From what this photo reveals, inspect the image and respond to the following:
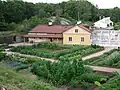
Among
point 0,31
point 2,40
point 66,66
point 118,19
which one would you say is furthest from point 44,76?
point 118,19

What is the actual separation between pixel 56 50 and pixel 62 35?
190 inches

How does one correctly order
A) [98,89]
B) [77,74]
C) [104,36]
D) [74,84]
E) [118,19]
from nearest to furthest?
[98,89]
[74,84]
[77,74]
[104,36]
[118,19]

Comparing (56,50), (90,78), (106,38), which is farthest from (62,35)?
(90,78)

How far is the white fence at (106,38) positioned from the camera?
33.7m

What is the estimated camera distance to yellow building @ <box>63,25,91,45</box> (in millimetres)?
34062

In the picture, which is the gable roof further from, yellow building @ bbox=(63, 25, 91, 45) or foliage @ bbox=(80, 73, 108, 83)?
foliage @ bbox=(80, 73, 108, 83)

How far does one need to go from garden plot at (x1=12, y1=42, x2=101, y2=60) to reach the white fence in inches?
109

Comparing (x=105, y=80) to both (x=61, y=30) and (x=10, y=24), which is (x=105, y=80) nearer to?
(x=61, y=30)

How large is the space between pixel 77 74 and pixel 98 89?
9.63ft

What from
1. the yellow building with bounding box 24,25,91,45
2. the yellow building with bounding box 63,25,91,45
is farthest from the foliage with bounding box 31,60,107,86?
the yellow building with bounding box 24,25,91,45

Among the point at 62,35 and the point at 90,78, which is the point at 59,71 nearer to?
the point at 90,78

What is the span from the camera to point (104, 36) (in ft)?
114

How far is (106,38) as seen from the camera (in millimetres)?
34406

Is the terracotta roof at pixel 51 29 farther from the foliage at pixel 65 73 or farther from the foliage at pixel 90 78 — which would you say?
the foliage at pixel 90 78
